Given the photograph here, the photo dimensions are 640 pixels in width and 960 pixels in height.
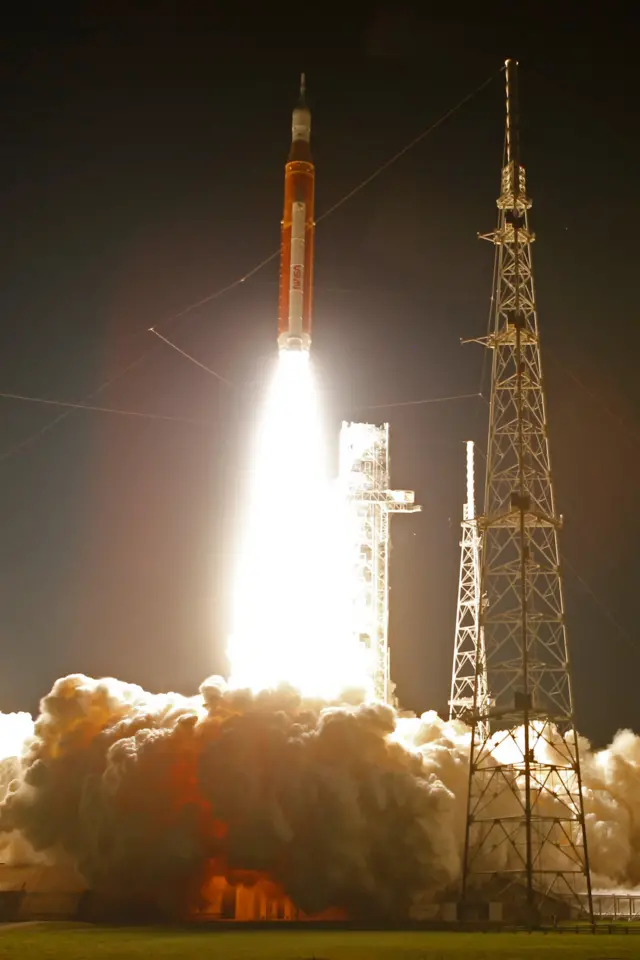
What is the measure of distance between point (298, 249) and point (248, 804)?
17.9 metres

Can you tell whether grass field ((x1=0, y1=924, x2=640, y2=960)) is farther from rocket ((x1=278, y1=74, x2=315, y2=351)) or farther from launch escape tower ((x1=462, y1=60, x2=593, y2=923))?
rocket ((x1=278, y1=74, x2=315, y2=351))

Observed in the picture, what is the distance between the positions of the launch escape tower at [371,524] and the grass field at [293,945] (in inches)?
669

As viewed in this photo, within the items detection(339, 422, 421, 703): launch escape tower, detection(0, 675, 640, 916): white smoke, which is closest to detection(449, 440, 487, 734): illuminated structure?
detection(339, 422, 421, 703): launch escape tower

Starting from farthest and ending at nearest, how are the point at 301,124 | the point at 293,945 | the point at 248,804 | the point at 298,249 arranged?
the point at 301,124 → the point at 298,249 → the point at 248,804 → the point at 293,945

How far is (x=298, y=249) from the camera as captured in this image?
41.4 metres

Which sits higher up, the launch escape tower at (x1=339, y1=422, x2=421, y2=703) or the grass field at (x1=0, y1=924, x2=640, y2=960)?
the launch escape tower at (x1=339, y1=422, x2=421, y2=703)

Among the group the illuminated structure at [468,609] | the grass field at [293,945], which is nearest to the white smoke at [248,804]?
the grass field at [293,945]

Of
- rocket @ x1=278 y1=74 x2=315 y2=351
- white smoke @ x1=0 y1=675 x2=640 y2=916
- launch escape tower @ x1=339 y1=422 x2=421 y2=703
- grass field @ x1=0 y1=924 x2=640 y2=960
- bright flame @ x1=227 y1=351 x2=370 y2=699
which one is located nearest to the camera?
grass field @ x1=0 y1=924 x2=640 y2=960

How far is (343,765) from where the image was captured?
35.6m

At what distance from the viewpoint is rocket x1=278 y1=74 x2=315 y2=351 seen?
135 ft

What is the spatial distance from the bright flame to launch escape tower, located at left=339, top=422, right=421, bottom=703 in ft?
5.25

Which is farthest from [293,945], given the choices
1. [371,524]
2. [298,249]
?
[371,524]

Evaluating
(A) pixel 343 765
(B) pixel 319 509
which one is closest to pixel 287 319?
(B) pixel 319 509

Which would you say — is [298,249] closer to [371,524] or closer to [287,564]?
[287,564]
